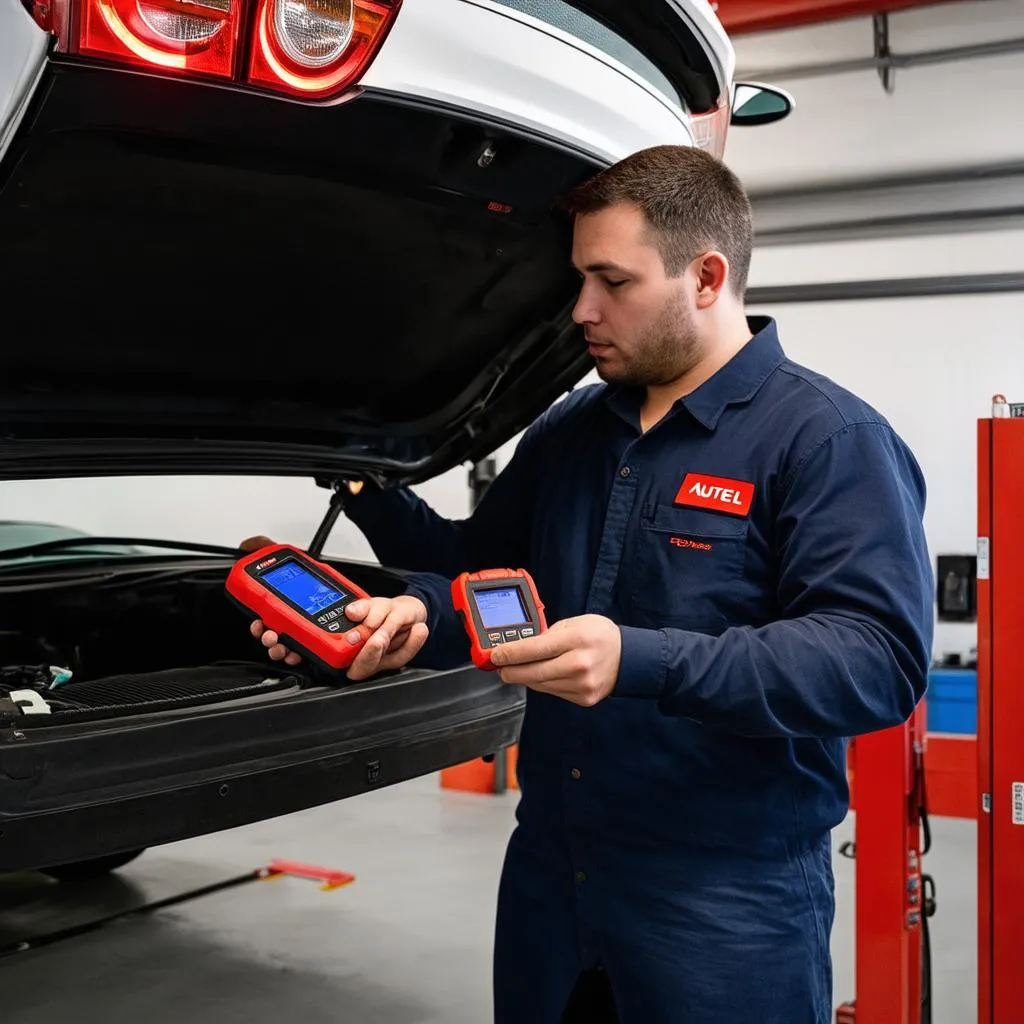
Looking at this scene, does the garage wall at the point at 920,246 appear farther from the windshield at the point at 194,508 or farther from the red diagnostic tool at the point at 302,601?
the red diagnostic tool at the point at 302,601

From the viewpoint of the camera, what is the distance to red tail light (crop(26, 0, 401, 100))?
1114 millimetres

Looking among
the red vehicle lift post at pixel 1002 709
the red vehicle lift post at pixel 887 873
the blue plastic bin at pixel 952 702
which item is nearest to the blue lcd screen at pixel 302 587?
the red vehicle lift post at pixel 887 873

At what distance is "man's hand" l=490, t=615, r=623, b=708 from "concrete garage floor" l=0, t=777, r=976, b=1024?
1.90 meters

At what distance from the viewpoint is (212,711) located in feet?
5.13

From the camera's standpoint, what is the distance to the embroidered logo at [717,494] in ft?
4.75

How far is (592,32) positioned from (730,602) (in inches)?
31.7

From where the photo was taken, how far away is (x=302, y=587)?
1.67 meters

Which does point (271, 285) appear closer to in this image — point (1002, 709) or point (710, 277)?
point (710, 277)

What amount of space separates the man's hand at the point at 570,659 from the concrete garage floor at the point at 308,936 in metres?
1.90

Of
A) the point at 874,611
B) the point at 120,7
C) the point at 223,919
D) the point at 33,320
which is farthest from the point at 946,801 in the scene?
the point at 120,7

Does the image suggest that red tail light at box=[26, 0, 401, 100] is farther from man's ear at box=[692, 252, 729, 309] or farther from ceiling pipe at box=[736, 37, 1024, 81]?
ceiling pipe at box=[736, 37, 1024, 81]

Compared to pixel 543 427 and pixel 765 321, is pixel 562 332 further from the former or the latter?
pixel 765 321

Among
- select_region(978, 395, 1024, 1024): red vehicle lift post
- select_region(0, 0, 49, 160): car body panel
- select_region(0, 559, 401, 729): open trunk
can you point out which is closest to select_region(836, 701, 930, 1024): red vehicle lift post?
select_region(978, 395, 1024, 1024): red vehicle lift post

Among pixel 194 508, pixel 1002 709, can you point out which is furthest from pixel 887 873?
pixel 194 508
